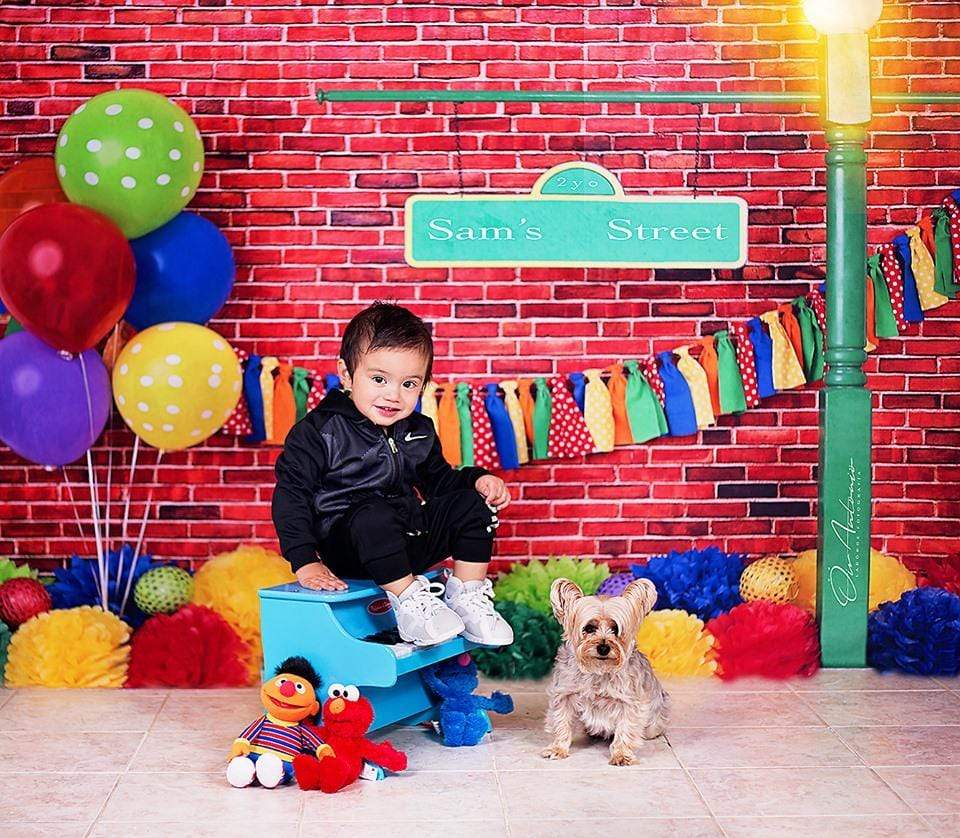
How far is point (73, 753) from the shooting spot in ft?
10.2

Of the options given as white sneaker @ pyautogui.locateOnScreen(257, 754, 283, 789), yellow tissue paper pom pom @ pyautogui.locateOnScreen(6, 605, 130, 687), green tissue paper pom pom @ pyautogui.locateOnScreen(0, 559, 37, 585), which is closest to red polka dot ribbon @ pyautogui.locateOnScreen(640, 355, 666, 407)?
yellow tissue paper pom pom @ pyautogui.locateOnScreen(6, 605, 130, 687)

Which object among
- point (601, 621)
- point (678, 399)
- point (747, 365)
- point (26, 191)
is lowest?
point (601, 621)

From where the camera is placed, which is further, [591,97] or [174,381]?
[591,97]

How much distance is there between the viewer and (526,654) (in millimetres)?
3811

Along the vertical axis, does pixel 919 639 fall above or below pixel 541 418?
below

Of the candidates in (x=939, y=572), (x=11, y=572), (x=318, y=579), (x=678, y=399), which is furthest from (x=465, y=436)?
(x=939, y=572)

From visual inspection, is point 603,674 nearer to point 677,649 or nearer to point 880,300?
point 677,649

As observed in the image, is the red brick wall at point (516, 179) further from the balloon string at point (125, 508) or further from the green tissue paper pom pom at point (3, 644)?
the green tissue paper pom pom at point (3, 644)

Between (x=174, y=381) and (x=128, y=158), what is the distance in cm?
62

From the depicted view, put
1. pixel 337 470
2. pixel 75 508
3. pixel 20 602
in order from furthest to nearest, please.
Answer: pixel 75 508 → pixel 20 602 → pixel 337 470

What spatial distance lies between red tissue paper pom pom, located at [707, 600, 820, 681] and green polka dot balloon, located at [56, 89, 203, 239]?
80.7 inches

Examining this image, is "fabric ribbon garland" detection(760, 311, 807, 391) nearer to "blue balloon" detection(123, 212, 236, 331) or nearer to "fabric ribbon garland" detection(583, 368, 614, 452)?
"fabric ribbon garland" detection(583, 368, 614, 452)

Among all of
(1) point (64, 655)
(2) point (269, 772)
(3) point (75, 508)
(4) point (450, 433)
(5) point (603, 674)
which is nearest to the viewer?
(2) point (269, 772)

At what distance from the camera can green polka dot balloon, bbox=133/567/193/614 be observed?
13.3 feet
